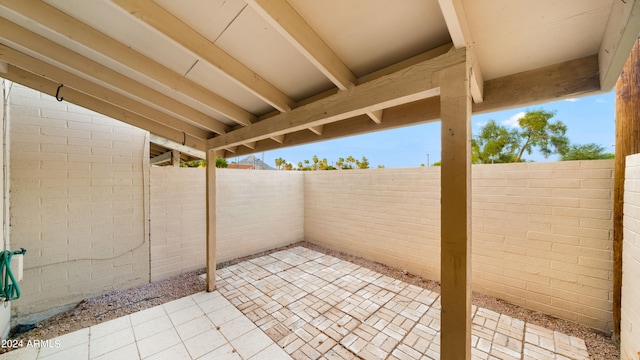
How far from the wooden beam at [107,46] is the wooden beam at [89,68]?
0.47 metres

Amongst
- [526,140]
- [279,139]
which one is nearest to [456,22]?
[279,139]

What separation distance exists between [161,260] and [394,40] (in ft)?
14.8

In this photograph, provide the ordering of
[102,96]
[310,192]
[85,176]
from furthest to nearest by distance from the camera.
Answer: [310,192] → [85,176] → [102,96]

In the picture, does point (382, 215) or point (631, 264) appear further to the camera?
point (382, 215)

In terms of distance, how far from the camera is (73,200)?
9.75ft

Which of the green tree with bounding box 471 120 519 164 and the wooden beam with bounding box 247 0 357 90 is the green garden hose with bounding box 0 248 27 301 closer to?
the wooden beam with bounding box 247 0 357 90

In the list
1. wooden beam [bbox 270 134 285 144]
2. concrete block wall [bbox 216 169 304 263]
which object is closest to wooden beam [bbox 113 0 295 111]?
wooden beam [bbox 270 134 285 144]

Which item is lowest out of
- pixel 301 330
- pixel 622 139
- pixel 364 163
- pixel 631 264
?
pixel 301 330

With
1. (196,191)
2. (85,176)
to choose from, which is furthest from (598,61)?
(85,176)

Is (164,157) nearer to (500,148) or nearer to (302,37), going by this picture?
(302,37)

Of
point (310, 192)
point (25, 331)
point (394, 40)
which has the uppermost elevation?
point (394, 40)

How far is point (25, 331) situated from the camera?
2.51m

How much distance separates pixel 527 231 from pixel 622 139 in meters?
1.27

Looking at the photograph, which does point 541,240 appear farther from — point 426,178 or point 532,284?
point 426,178
